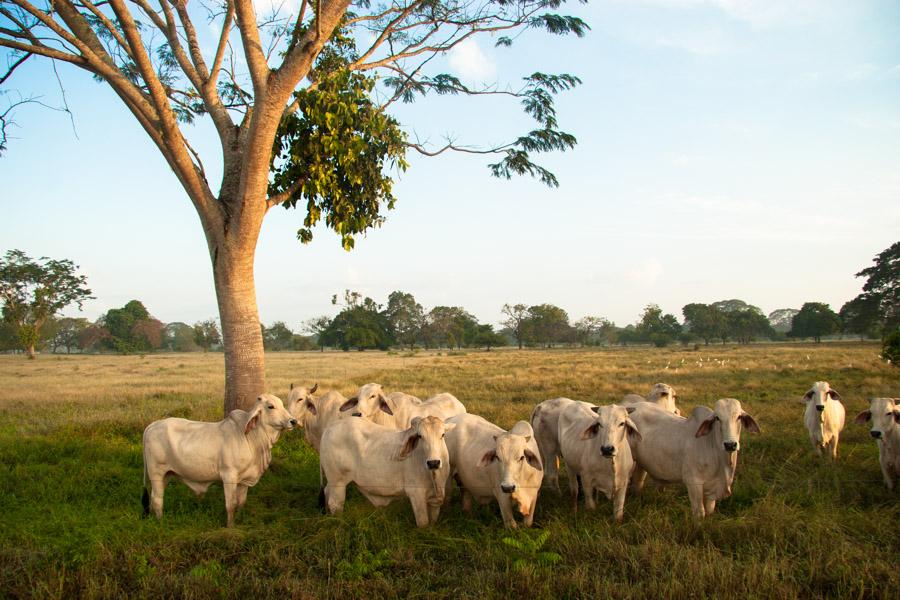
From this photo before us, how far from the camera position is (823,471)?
26.6ft

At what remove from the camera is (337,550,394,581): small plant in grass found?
16.4 feet

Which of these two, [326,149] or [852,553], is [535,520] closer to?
[852,553]

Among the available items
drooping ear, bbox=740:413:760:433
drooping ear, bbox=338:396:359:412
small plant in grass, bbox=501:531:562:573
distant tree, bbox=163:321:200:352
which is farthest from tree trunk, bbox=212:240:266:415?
distant tree, bbox=163:321:200:352

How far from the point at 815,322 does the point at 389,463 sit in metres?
82.2

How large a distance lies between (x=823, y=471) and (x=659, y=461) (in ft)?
9.45

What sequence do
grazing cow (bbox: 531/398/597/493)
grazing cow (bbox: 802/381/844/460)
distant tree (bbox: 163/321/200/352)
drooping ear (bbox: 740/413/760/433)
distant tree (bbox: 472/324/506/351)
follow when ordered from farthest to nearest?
distant tree (bbox: 163/321/200/352) < distant tree (bbox: 472/324/506/351) < grazing cow (bbox: 802/381/844/460) < grazing cow (bbox: 531/398/597/493) < drooping ear (bbox: 740/413/760/433)

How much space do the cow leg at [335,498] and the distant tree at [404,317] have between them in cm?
8099

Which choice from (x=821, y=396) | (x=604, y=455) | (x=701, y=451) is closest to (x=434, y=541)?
(x=604, y=455)

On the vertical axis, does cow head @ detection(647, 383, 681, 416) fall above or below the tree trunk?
below

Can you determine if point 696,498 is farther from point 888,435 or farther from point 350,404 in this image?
point 350,404

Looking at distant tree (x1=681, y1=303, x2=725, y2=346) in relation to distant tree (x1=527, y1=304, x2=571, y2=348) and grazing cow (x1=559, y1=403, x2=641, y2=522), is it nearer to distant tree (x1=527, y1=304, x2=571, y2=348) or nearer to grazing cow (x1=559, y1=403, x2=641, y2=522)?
distant tree (x1=527, y1=304, x2=571, y2=348)

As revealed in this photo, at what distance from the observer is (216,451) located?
6922 millimetres

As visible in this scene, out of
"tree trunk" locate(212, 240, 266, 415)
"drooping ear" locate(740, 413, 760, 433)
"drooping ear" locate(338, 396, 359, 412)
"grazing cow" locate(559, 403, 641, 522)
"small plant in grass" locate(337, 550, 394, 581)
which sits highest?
"tree trunk" locate(212, 240, 266, 415)

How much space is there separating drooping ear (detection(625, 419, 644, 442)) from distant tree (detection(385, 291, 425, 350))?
266 feet
